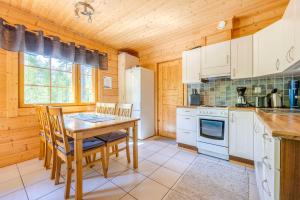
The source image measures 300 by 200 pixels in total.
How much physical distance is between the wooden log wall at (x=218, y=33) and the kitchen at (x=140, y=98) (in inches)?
0.7

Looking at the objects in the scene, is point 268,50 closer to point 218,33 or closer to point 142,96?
point 218,33

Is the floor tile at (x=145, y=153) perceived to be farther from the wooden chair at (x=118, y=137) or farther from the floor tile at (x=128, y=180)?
the floor tile at (x=128, y=180)

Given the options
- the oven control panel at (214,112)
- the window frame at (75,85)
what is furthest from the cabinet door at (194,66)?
the window frame at (75,85)

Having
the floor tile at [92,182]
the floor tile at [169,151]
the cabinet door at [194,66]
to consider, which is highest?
the cabinet door at [194,66]

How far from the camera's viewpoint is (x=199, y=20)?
8.37 ft

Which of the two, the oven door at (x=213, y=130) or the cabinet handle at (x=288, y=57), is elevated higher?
the cabinet handle at (x=288, y=57)

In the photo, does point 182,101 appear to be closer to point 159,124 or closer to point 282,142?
point 159,124

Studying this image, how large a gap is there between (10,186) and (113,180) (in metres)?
1.20

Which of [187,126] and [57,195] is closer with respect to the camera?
[57,195]

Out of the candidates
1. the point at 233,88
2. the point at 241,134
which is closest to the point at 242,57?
the point at 233,88

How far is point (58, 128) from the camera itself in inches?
59.4

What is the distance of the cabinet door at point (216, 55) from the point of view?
2.38 m

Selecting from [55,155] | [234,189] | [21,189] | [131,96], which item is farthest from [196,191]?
[131,96]

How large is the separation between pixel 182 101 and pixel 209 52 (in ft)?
4.05
